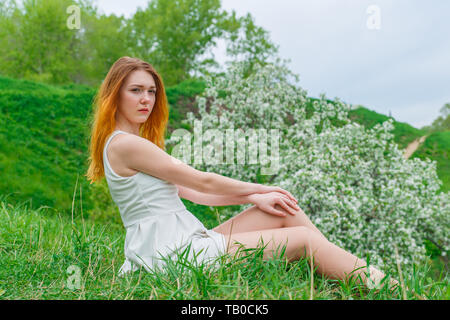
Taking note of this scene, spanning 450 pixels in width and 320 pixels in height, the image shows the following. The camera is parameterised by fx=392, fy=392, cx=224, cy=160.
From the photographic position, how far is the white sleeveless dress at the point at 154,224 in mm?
2402

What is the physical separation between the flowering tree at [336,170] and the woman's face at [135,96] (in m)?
3.14

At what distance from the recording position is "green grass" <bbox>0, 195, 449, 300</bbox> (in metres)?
1.91

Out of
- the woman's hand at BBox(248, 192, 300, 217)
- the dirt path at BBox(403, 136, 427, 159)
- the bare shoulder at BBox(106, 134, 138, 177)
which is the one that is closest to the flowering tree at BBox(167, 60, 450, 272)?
the woman's hand at BBox(248, 192, 300, 217)

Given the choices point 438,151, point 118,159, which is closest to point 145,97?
point 118,159

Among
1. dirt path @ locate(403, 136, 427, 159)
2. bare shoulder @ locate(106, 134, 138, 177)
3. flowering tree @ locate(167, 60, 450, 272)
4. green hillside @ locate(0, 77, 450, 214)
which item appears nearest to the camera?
bare shoulder @ locate(106, 134, 138, 177)

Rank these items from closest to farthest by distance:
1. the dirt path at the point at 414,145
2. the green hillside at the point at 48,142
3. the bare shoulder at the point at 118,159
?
the bare shoulder at the point at 118,159 → the green hillside at the point at 48,142 → the dirt path at the point at 414,145

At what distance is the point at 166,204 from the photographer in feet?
8.29

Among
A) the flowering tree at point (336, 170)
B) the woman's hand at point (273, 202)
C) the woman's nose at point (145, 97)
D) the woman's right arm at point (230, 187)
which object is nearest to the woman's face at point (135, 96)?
the woman's nose at point (145, 97)

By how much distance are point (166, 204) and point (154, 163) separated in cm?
29

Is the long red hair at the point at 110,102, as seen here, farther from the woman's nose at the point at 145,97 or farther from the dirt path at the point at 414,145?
the dirt path at the point at 414,145

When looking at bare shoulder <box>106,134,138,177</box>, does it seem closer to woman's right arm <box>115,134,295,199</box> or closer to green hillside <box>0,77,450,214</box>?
woman's right arm <box>115,134,295,199</box>

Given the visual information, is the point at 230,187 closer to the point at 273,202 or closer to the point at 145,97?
the point at 273,202

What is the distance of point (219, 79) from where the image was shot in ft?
25.3
